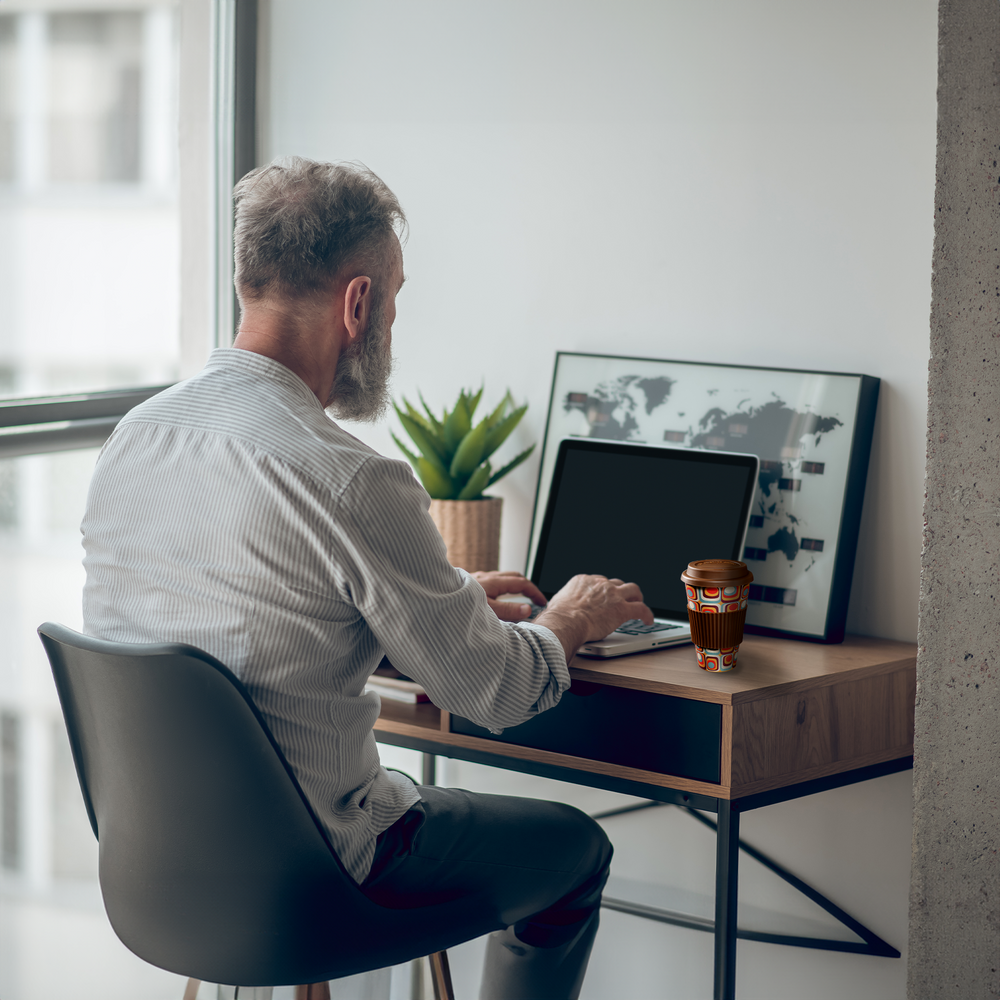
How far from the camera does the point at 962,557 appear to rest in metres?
1.46

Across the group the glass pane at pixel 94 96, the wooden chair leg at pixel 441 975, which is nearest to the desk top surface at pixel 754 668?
the wooden chair leg at pixel 441 975

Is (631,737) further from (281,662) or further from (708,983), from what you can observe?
(708,983)

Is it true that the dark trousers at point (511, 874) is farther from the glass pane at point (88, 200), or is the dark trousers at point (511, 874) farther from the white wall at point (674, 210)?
the glass pane at point (88, 200)

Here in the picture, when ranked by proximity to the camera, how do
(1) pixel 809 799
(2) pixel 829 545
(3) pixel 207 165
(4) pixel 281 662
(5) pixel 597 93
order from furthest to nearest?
(3) pixel 207 165, (5) pixel 597 93, (1) pixel 809 799, (2) pixel 829 545, (4) pixel 281 662

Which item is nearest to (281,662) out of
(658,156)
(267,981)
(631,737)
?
(267,981)

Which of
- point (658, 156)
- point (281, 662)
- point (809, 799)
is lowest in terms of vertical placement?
point (809, 799)

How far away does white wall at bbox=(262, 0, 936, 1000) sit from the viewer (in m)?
2.02

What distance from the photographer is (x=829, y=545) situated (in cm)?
201

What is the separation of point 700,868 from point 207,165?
1.84 meters

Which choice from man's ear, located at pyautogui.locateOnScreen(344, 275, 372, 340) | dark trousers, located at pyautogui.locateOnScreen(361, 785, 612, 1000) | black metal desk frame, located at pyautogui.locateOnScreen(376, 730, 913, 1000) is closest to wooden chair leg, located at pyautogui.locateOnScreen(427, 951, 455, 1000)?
dark trousers, located at pyautogui.locateOnScreen(361, 785, 612, 1000)

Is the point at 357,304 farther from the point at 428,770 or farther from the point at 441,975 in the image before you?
the point at 428,770

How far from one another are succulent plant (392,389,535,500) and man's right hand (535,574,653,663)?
0.49 m

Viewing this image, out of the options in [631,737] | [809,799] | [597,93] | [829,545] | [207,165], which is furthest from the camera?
[207,165]

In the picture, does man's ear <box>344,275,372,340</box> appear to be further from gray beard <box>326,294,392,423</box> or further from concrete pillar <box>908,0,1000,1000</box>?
concrete pillar <box>908,0,1000,1000</box>
